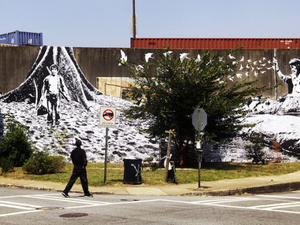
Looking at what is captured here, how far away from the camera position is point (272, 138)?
31078 mm

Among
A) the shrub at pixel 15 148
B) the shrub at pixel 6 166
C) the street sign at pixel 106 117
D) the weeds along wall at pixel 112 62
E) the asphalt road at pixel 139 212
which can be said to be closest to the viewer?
the asphalt road at pixel 139 212

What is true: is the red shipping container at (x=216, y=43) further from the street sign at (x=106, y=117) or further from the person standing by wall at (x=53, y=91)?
the street sign at (x=106, y=117)

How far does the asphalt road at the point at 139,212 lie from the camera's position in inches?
369

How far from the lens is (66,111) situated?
31.8m

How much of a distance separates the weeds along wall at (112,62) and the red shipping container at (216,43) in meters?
1.49

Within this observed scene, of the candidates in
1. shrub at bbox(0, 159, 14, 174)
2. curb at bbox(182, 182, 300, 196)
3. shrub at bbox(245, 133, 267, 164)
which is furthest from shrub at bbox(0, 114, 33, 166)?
shrub at bbox(245, 133, 267, 164)

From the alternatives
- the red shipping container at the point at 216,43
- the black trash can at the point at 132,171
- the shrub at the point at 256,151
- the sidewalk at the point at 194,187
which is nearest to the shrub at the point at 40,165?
the sidewalk at the point at 194,187

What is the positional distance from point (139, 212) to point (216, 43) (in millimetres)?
25040

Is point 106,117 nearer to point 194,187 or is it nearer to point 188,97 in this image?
point 194,187

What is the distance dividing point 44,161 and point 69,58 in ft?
41.8

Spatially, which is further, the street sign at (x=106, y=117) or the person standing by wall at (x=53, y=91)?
the person standing by wall at (x=53, y=91)

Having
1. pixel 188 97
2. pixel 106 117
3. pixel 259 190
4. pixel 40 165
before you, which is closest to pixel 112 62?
pixel 188 97

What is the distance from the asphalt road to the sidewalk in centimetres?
282

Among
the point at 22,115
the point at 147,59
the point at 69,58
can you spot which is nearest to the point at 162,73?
the point at 147,59
